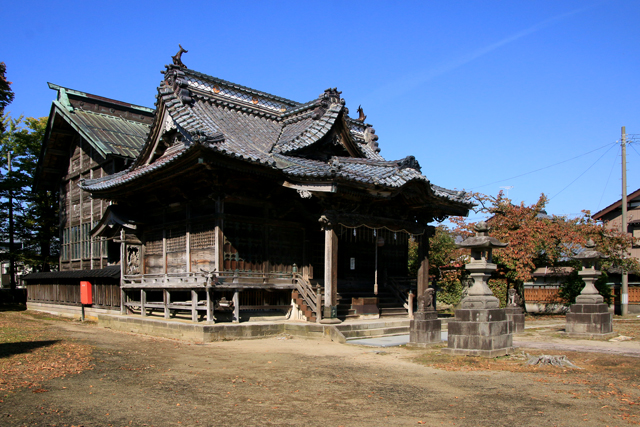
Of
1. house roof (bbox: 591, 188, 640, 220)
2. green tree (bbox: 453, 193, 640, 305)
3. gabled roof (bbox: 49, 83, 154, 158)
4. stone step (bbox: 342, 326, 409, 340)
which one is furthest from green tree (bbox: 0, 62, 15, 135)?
house roof (bbox: 591, 188, 640, 220)

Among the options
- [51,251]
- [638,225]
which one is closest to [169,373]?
[51,251]

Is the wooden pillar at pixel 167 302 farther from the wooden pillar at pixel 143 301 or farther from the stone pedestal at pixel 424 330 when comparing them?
the stone pedestal at pixel 424 330

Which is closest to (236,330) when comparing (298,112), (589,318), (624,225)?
(298,112)

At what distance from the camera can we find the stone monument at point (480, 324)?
11.1m

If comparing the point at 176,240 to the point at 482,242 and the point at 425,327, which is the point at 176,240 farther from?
the point at 482,242

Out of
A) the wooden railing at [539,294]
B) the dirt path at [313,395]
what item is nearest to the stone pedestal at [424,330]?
the dirt path at [313,395]

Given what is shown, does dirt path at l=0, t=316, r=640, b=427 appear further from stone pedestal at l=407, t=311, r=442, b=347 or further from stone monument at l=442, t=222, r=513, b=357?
stone pedestal at l=407, t=311, r=442, b=347

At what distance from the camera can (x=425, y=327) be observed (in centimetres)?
1303

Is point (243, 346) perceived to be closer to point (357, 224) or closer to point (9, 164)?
point (357, 224)

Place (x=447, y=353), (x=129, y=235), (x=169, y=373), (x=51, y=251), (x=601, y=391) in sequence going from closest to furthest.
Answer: (x=601, y=391)
(x=169, y=373)
(x=447, y=353)
(x=129, y=235)
(x=51, y=251)

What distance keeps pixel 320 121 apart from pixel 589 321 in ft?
36.4

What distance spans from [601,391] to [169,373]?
7.29 meters

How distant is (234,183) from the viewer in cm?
1574

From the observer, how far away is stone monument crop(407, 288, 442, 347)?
13008 millimetres
